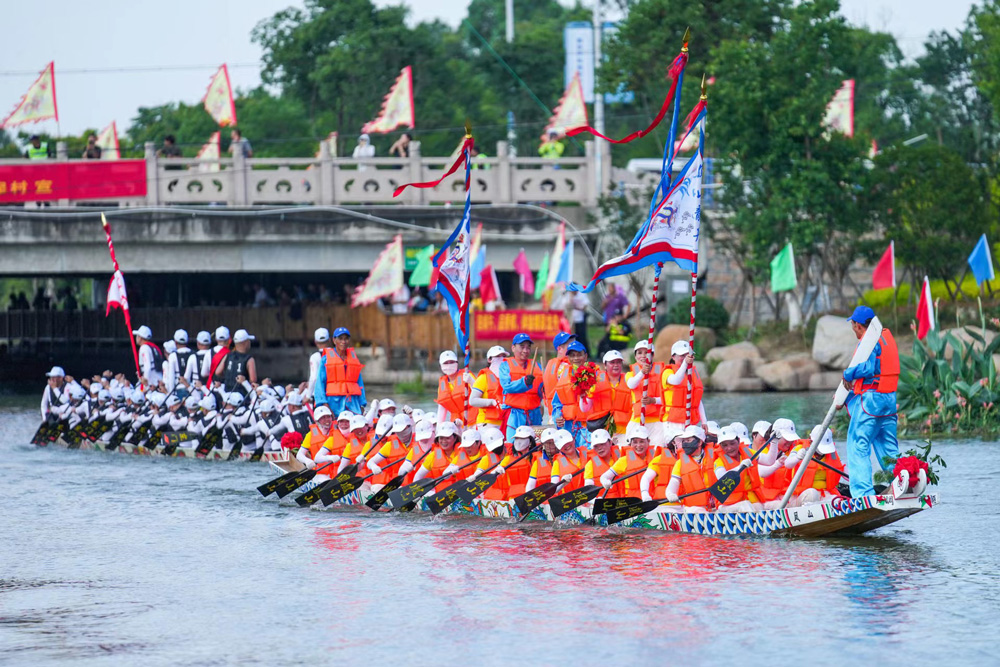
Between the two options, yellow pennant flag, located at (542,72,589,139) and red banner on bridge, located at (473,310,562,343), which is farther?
yellow pennant flag, located at (542,72,589,139)

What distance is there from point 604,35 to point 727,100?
1616 cm

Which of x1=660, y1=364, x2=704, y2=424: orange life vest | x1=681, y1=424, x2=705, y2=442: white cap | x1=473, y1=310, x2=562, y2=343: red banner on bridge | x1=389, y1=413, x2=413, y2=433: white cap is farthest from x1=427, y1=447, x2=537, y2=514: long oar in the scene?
x1=473, y1=310, x2=562, y2=343: red banner on bridge

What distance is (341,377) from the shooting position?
21.1m

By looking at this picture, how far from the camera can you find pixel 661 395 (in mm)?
17406

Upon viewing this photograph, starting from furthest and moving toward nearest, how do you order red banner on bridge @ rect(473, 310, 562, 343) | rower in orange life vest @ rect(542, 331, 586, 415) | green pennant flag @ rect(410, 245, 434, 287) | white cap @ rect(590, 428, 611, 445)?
green pennant flag @ rect(410, 245, 434, 287) → red banner on bridge @ rect(473, 310, 562, 343) → rower in orange life vest @ rect(542, 331, 586, 415) → white cap @ rect(590, 428, 611, 445)

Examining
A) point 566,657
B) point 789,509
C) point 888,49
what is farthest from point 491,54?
point 566,657

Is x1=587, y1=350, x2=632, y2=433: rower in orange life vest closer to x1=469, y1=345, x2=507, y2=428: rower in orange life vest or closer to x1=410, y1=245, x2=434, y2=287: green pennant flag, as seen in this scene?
x1=469, y1=345, x2=507, y2=428: rower in orange life vest

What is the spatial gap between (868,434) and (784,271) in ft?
56.8

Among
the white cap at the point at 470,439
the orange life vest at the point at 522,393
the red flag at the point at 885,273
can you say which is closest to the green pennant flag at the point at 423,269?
the red flag at the point at 885,273

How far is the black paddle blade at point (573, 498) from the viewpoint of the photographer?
627 inches

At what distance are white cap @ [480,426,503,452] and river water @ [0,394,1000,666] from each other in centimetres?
87

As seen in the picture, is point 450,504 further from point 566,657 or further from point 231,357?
point 231,357

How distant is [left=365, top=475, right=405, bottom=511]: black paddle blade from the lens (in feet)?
58.3

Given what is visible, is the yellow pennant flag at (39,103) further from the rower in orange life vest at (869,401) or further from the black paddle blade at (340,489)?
the rower in orange life vest at (869,401)
